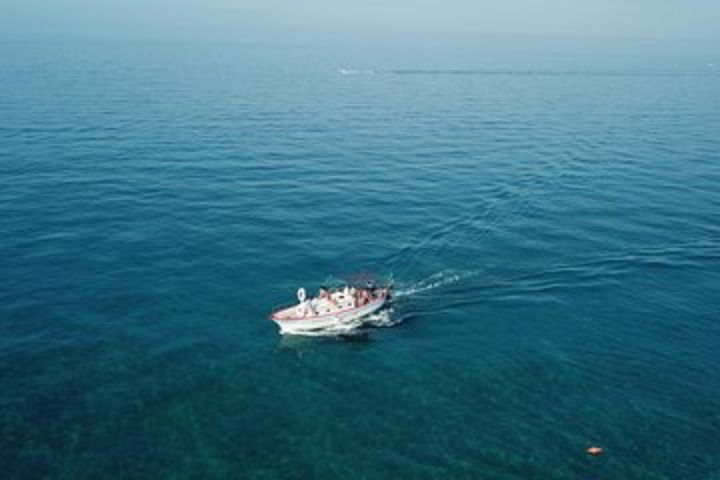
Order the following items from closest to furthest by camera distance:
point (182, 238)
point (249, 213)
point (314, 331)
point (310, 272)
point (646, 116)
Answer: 1. point (314, 331)
2. point (310, 272)
3. point (182, 238)
4. point (249, 213)
5. point (646, 116)

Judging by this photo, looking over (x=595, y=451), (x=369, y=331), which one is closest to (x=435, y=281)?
(x=369, y=331)

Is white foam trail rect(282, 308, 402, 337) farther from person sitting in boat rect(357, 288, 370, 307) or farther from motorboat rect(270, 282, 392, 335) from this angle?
person sitting in boat rect(357, 288, 370, 307)

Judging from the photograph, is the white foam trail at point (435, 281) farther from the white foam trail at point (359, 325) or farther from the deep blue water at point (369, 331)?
the white foam trail at point (359, 325)

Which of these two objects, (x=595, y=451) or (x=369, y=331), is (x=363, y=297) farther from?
(x=595, y=451)

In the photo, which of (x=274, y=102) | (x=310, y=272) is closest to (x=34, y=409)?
(x=310, y=272)

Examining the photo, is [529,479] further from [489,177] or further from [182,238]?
[489,177]

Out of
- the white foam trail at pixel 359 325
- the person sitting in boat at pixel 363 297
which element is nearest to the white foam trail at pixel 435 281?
the white foam trail at pixel 359 325
